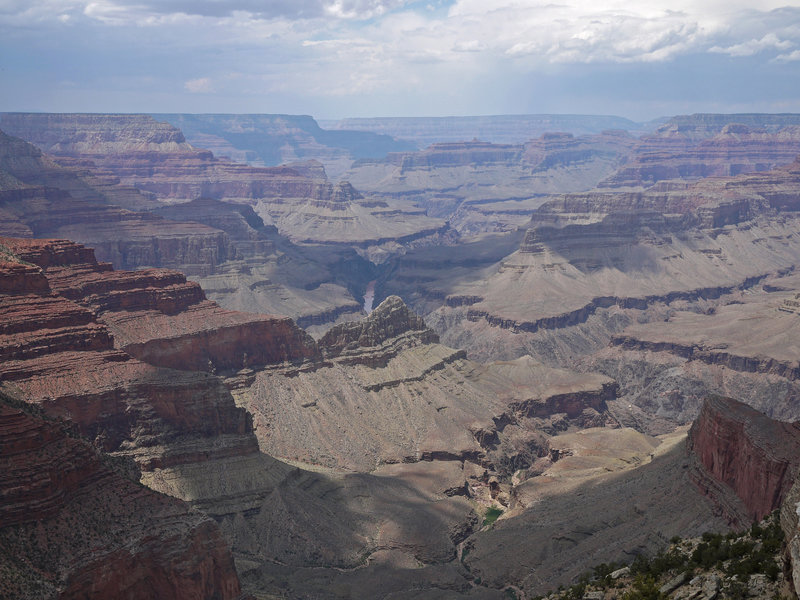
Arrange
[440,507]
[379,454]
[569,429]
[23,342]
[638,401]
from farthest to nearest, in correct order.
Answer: [638,401], [569,429], [379,454], [440,507], [23,342]

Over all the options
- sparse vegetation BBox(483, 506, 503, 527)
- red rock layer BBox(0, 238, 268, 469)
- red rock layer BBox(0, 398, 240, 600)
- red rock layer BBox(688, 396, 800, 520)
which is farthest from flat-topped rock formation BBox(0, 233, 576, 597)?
red rock layer BBox(688, 396, 800, 520)

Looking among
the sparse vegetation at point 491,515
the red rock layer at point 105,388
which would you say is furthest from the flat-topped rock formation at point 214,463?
the sparse vegetation at point 491,515

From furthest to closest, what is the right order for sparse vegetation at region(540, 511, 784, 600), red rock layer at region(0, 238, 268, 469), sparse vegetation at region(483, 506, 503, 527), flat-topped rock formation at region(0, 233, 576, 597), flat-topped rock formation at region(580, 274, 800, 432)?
flat-topped rock formation at region(580, 274, 800, 432), sparse vegetation at region(483, 506, 503, 527), red rock layer at region(0, 238, 268, 469), flat-topped rock formation at region(0, 233, 576, 597), sparse vegetation at region(540, 511, 784, 600)

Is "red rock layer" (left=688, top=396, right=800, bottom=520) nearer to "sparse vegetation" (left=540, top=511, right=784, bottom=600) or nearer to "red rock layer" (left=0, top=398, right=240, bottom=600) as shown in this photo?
"sparse vegetation" (left=540, top=511, right=784, bottom=600)

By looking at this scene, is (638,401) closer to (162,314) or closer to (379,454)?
(379,454)

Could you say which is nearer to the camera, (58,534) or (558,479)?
(58,534)

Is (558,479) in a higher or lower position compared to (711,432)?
lower

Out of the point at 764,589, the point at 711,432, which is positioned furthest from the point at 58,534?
the point at 711,432

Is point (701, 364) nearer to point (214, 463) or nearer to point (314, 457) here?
point (314, 457)
